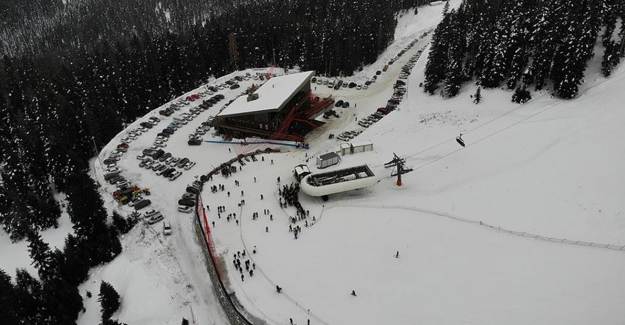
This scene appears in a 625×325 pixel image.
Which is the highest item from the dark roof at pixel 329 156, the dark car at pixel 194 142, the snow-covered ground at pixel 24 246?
the dark roof at pixel 329 156

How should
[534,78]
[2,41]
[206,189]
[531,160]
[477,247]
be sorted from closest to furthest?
[477,247] < [531,160] < [206,189] < [534,78] < [2,41]

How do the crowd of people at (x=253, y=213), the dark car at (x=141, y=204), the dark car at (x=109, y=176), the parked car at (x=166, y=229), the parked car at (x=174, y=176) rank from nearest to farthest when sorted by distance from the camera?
the crowd of people at (x=253, y=213), the parked car at (x=166, y=229), the dark car at (x=141, y=204), the parked car at (x=174, y=176), the dark car at (x=109, y=176)

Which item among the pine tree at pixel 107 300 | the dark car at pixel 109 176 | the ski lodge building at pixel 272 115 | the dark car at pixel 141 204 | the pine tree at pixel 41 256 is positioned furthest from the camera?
the ski lodge building at pixel 272 115

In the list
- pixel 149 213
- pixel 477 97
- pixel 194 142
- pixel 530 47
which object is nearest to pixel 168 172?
pixel 149 213

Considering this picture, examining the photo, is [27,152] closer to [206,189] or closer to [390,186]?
[206,189]

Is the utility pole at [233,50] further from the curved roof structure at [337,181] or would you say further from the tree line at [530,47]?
the curved roof structure at [337,181]

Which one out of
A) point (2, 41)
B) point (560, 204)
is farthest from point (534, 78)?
point (2, 41)

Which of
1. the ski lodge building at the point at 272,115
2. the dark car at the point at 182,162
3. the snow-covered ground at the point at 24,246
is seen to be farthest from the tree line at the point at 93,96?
the ski lodge building at the point at 272,115
